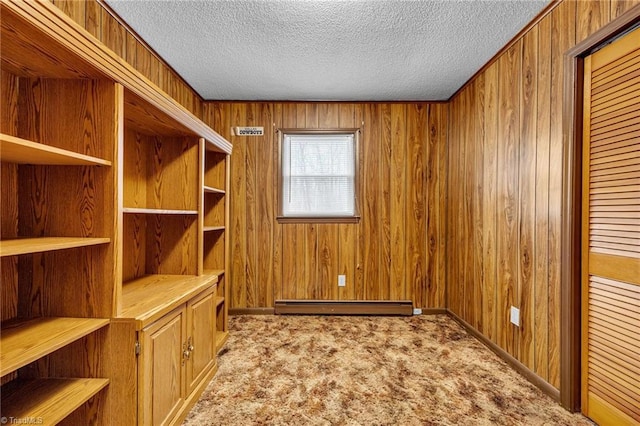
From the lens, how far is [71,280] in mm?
1287

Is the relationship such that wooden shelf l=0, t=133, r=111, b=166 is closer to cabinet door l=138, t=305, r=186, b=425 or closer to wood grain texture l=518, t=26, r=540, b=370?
cabinet door l=138, t=305, r=186, b=425

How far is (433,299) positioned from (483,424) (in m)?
1.85

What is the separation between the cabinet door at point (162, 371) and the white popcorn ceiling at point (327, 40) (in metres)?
1.99

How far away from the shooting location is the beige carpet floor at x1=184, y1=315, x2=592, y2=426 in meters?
1.71

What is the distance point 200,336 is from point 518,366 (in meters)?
2.37

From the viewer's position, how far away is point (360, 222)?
136 inches

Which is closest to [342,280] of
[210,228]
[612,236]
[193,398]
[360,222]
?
[360,222]

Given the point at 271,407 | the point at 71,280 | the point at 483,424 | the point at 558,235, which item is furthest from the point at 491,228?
the point at 71,280

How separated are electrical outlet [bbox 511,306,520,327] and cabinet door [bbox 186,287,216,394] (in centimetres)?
234

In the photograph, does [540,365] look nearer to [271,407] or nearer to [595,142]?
[595,142]

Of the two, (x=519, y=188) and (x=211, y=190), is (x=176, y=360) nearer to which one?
(x=211, y=190)

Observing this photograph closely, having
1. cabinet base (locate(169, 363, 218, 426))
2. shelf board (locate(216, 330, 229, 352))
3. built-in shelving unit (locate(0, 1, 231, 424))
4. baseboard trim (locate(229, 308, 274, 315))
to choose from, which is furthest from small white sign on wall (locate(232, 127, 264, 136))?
cabinet base (locate(169, 363, 218, 426))

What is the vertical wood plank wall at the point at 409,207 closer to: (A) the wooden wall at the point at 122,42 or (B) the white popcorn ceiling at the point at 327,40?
(A) the wooden wall at the point at 122,42

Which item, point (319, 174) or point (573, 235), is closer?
point (573, 235)
